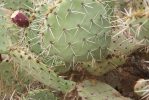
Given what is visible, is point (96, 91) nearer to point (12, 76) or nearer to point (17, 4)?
point (12, 76)

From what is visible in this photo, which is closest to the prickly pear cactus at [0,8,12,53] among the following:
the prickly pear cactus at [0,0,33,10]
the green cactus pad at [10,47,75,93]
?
the green cactus pad at [10,47,75,93]

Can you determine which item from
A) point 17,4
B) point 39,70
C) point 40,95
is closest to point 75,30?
point 39,70

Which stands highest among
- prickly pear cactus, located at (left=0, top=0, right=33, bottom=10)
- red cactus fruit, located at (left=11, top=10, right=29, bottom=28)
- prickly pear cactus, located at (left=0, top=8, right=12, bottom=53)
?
prickly pear cactus, located at (left=0, top=0, right=33, bottom=10)

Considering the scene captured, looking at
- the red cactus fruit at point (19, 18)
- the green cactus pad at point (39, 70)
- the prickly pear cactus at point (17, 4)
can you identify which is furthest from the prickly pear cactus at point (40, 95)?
the prickly pear cactus at point (17, 4)

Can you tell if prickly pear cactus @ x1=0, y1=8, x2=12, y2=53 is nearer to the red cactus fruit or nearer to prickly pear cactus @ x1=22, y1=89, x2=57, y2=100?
the red cactus fruit

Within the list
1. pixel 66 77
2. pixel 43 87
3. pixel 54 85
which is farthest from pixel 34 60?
pixel 43 87
